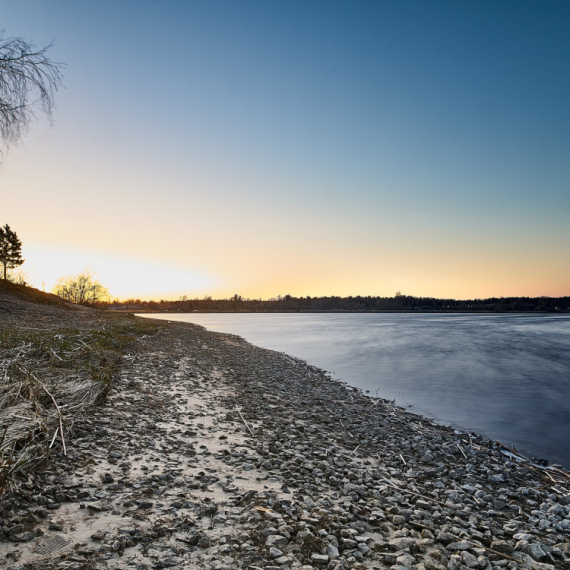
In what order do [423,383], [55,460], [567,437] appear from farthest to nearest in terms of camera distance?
1. [423,383]
2. [567,437]
3. [55,460]

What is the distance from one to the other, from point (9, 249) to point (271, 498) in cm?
7153

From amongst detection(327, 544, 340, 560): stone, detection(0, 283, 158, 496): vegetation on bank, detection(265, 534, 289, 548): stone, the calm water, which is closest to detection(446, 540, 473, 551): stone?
detection(327, 544, 340, 560): stone

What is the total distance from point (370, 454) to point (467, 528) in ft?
9.78

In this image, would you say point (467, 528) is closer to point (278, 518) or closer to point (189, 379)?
point (278, 518)

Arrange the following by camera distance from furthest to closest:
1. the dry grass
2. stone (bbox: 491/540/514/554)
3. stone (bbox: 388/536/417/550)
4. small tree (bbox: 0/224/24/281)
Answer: small tree (bbox: 0/224/24/281), the dry grass, stone (bbox: 491/540/514/554), stone (bbox: 388/536/417/550)

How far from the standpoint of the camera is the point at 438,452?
8.59 meters

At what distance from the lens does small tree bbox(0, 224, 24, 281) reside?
59.4m

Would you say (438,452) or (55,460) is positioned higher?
(55,460)

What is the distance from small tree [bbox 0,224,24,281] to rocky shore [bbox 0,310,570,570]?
6389 cm

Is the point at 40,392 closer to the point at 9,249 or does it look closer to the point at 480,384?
the point at 480,384

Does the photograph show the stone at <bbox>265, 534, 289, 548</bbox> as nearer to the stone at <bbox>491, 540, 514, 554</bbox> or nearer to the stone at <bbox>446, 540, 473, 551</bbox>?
the stone at <bbox>446, 540, 473, 551</bbox>

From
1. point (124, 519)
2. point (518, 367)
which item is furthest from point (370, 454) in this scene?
point (518, 367)

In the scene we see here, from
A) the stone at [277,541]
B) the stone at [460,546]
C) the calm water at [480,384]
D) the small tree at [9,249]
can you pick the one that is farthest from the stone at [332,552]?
the small tree at [9,249]

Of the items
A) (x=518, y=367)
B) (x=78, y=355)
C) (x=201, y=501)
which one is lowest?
(x=518, y=367)
